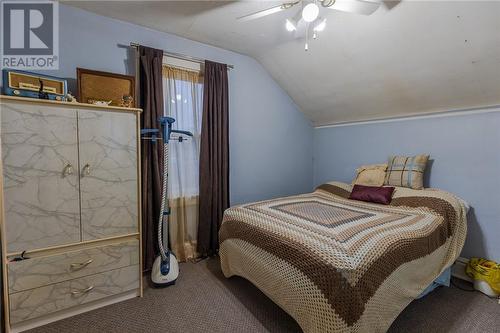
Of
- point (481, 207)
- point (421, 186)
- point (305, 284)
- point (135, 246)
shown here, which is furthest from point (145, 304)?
point (481, 207)

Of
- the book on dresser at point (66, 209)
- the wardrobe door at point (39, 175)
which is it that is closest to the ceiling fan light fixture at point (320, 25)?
the book on dresser at point (66, 209)

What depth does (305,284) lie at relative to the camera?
1376mm

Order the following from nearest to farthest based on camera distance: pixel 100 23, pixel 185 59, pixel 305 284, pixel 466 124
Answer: pixel 305 284
pixel 100 23
pixel 466 124
pixel 185 59

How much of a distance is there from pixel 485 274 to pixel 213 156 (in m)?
2.74

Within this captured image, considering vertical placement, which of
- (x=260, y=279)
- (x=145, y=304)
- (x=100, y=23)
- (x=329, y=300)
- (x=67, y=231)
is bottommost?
(x=145, y=304)

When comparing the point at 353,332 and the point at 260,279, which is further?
the point at 260,279

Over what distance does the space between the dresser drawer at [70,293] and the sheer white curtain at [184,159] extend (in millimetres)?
709

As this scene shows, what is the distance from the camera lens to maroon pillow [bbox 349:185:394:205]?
2.45 m

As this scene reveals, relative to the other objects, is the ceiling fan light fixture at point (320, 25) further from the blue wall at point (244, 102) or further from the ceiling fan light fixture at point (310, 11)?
the blue wall at point (244, 102)

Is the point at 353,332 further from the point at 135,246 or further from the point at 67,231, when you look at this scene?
the point at 67,231

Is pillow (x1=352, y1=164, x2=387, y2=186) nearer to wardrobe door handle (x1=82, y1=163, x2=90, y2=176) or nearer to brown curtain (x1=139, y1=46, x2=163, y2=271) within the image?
brown curtain (x1=139, y1=46, x2=163, y2=271)

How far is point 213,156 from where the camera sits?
2.75 meters

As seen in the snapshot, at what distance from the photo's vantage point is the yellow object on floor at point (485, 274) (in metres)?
2.00

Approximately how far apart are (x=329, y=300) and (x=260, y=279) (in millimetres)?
644
